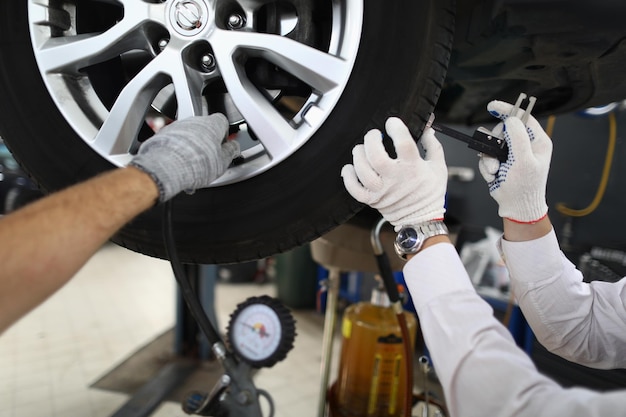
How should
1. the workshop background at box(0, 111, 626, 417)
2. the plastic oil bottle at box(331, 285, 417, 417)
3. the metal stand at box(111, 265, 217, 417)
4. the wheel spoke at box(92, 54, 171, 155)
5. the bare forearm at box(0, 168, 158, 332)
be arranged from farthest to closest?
the metal stand at box(111, 265, 217, 417), the workshop background at box(0, 111, 626, 417), the plastic oil bottle at box(331, 285, 417, 417), the wheel spoke at box(92, 54, 171, 155), the bare forearm at box(0, 168, 158, 332)

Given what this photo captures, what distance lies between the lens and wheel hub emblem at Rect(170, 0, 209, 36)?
57 centimetres

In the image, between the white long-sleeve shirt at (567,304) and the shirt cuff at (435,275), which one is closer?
the shirt cuff at (435,275)

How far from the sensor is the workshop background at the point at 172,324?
140cm

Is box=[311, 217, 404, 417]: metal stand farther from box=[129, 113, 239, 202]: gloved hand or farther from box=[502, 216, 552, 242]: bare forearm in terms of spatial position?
box=[129, 113, 239, 202]: gloved hand

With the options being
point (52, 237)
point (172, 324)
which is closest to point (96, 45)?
point (52, 237)

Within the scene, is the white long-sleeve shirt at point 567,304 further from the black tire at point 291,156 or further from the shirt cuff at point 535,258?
the black tire at point 291,156

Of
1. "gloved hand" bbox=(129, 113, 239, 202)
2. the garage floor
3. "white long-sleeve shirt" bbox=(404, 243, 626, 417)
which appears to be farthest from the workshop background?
"gloved hand" bbox=(129, 113, 239, 202)

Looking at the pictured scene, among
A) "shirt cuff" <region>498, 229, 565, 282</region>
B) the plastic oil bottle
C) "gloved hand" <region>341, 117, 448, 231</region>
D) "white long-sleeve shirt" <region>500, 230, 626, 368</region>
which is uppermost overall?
"gloved hand" <region>341, 117, 448, 231</region>

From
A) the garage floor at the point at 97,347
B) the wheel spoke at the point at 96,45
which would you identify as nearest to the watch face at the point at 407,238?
the wheel spoke at the point at 96,45

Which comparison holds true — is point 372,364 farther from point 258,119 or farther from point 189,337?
point 189,337

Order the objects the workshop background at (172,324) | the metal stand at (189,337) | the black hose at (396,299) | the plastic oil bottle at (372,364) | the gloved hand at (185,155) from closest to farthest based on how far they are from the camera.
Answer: the gloved hand at (185,155), the black hose at (396,299), the plastic oil bottle at (372,364), the workshop background at (172,324), the metal stand at (189,337)

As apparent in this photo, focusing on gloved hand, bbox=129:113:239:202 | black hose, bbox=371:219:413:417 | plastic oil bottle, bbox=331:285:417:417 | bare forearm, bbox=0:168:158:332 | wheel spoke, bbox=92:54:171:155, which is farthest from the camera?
plastic oil bottle, bbox=331:285:417:417

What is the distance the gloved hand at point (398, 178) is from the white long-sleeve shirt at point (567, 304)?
21 cm

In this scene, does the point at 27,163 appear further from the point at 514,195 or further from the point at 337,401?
the point at 337,401
